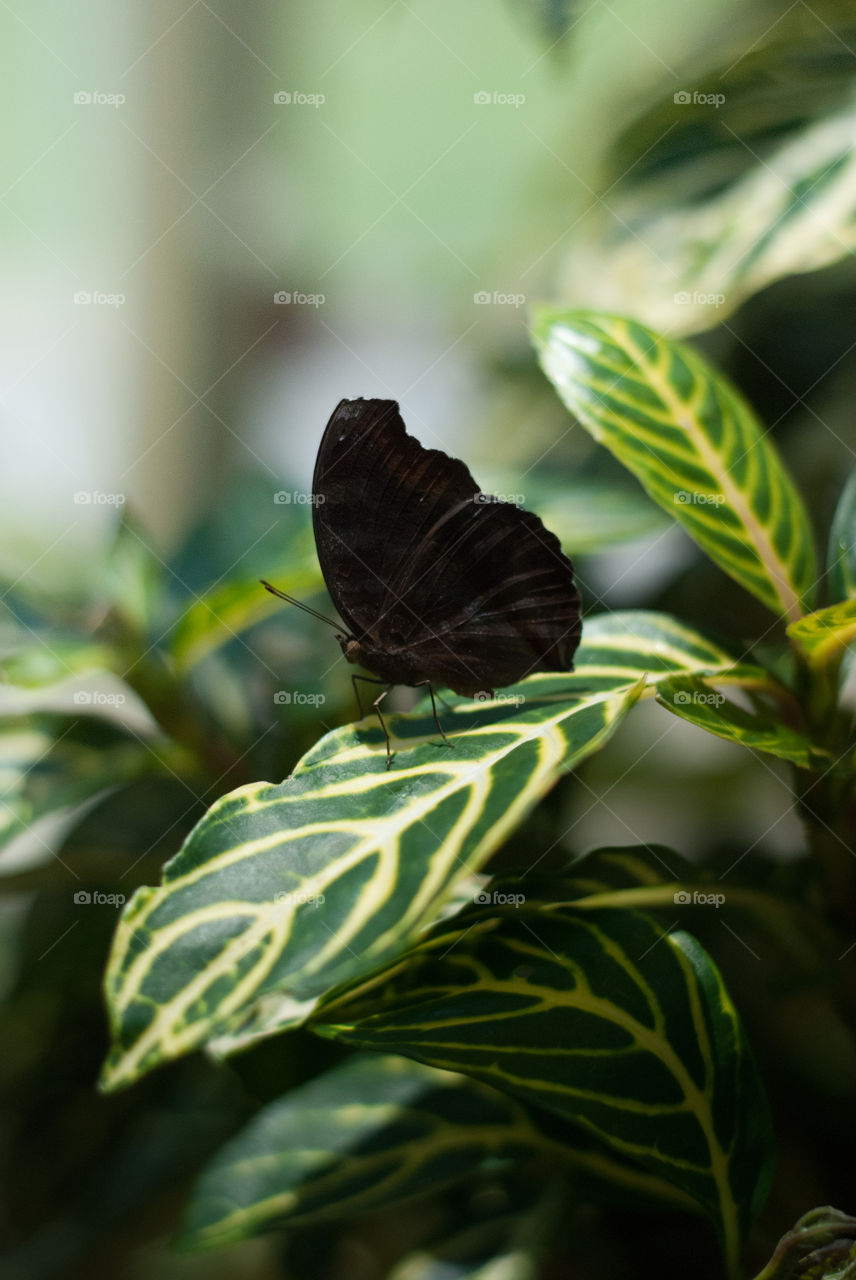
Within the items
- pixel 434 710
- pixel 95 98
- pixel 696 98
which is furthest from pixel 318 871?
pixel 95 98

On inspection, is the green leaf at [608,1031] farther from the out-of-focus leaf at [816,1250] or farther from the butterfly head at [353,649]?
the butterfly head at [353,649]

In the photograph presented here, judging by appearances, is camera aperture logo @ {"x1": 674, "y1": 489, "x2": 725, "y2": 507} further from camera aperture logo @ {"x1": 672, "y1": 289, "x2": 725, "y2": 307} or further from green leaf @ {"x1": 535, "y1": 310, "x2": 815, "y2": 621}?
camera aperture logo @ {"x1": 672, "y1": 289, "x2": 725, "y2": 307}

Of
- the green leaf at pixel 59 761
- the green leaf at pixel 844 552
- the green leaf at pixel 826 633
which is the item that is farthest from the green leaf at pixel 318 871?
the green leaf at pixel 59 761

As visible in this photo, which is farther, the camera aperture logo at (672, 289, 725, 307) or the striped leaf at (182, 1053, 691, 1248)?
the camera aperture logo at (672, 289, 725, 307)

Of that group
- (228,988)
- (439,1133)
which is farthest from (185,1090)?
(228,988)

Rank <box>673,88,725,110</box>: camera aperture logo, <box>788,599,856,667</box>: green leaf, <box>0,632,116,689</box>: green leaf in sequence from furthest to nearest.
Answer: <box>673,88,725,110</box>: camera aperture logo, <box>0,632,116,689</box>: green leaf, <box>788,599,856,667</box>: green leaf

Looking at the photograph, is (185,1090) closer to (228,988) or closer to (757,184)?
(228,988)

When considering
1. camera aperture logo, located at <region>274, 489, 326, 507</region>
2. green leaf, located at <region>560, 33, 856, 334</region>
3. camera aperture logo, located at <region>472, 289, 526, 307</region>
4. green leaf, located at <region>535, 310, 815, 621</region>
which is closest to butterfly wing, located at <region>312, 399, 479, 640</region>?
green leaf, located at <region>535, 310, 815, 621</region>
